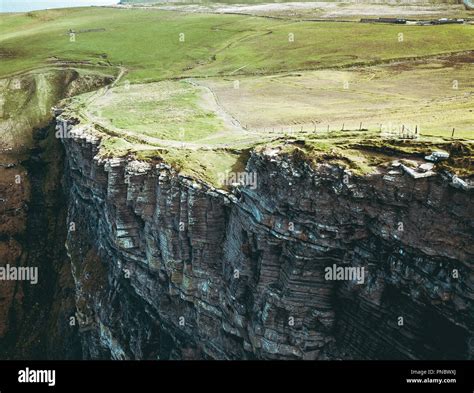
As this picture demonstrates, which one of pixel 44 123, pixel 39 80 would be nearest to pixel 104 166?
pixel 44 123

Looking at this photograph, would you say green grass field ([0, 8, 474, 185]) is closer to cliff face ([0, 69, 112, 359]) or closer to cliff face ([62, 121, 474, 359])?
cliff face ([62, 121, 474, 359])

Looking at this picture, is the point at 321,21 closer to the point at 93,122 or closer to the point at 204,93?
the point at 204,93

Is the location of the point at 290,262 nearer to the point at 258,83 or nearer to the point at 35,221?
the point at 258,83

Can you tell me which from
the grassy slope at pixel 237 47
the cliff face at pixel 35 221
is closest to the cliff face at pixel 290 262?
the cliff face at pixel 35 221

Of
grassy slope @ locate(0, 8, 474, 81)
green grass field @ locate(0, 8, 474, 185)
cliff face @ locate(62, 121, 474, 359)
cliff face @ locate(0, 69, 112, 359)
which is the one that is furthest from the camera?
grassy slope @ locate(0, 8, 474, 81)

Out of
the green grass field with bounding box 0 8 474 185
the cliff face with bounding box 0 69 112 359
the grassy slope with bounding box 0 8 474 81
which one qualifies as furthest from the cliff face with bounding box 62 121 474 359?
the grassy slope with bounding box 0 8 474 81

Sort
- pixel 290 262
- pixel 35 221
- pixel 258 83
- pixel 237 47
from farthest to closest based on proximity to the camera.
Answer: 1. pixel 237 47
2. pixel 258 83
3. pixel 35 221
4. pixel 290 262

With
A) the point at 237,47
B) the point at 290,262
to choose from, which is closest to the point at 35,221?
the point at 290,262

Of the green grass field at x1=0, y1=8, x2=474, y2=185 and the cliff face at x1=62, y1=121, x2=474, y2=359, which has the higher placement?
the green grass field at x1=0, y1=8, x2=474, y2=185
